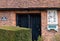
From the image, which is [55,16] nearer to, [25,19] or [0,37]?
[25,19]

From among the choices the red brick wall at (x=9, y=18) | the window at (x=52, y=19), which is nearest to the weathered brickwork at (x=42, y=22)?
the red brick wall at (x=9, y=18)

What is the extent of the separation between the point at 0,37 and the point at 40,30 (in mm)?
6524

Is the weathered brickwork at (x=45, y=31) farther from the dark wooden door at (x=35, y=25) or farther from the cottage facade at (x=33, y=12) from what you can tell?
the dark wooden door at (x=35, y=25)

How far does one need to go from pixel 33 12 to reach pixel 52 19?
1038 mm

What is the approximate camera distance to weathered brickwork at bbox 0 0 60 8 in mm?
12500

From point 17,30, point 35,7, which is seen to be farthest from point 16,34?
point 35,7

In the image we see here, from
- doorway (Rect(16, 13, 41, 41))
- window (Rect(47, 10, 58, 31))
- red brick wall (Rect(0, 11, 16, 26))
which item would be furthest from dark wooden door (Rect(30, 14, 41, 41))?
red brick wall (Rect(0, 11, 16, 26))

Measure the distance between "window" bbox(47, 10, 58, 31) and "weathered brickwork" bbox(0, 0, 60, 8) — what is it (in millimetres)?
360

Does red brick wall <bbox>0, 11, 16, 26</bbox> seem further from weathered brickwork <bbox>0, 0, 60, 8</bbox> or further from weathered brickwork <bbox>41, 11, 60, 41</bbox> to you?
weathered brickwork <bbox>41, 11, 60, 41</bbox>

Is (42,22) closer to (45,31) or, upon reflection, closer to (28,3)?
(45,31)

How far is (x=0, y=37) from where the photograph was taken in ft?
→ 20.9

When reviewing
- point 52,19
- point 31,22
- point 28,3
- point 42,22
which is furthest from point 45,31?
point 28,3

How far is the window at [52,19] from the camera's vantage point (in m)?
12.5

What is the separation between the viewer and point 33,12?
12633 mm
